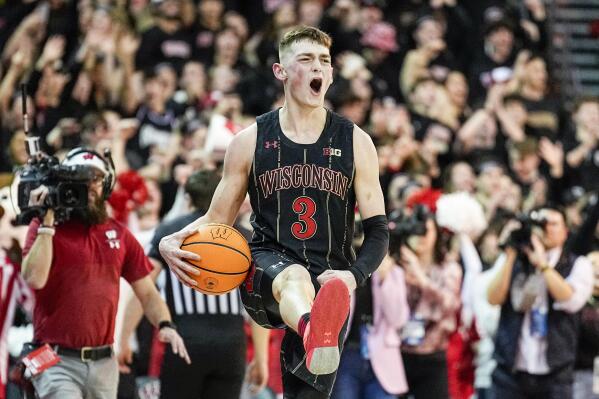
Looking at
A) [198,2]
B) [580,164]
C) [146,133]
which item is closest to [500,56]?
[580,164]

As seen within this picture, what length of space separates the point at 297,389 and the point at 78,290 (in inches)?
68.8

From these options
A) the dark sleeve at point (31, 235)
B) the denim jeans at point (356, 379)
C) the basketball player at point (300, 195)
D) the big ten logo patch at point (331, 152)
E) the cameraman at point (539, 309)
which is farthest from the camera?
the cameraman at point (539, 309)

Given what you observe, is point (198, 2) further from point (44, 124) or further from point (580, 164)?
point (580, 164)

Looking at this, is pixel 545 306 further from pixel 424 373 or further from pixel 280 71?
pixel 280 71

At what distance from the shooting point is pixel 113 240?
26.2 feet

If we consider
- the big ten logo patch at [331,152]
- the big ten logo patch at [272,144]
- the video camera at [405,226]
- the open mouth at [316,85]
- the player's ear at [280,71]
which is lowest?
the video camera at [405,226]

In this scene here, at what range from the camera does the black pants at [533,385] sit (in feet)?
31.9

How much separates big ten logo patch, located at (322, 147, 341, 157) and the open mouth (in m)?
0.30

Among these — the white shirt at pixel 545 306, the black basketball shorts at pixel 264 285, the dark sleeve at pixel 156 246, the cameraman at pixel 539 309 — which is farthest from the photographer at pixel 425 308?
the black basketball shorts at pixel 264 285

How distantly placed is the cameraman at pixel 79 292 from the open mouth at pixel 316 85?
1.68 m

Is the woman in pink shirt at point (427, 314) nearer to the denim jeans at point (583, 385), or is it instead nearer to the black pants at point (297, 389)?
the denim jeans at point (583, 385)

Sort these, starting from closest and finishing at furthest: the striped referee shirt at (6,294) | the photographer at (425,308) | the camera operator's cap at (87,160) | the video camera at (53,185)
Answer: the video camera at (53,185)
the camera operator's cap at (87,160)
the striped referee shirt at (6,294)
the photographer at (425,308)

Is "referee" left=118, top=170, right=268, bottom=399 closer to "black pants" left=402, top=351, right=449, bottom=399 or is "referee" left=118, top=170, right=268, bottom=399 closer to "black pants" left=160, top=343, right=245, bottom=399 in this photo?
"black pants" left=160, top=343, right=245, bottom=399

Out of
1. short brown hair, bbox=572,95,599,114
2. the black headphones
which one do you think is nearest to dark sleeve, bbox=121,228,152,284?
the black headphones
